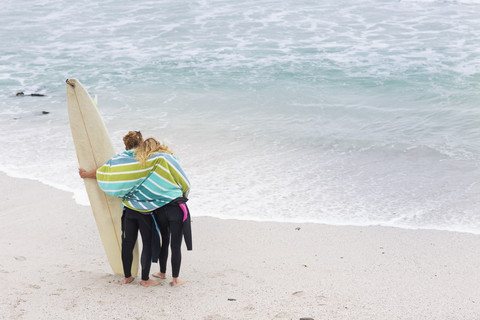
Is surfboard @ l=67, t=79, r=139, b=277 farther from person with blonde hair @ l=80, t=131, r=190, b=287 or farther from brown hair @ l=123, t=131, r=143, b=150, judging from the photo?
brown hair @ l=123, t=131, r=143, b=150

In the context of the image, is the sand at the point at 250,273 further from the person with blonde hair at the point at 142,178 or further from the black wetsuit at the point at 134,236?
the person with blonde hair at the point at 142,178

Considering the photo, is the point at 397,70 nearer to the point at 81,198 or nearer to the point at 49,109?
the point at 49,109

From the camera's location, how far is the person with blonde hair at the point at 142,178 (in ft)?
13.7

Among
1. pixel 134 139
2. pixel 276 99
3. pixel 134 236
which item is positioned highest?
pixel 134 139

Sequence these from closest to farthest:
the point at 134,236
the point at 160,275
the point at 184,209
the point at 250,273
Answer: the point at 184,209, the point at 134,236, the point at 160,275, the point at 250,273

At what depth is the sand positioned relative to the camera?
13.4ft

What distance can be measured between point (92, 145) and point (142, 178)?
2.26ft

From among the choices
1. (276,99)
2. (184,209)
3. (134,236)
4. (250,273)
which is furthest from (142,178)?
(276,99)

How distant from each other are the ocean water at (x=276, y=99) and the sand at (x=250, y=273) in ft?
1.52

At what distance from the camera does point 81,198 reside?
6.91 meters

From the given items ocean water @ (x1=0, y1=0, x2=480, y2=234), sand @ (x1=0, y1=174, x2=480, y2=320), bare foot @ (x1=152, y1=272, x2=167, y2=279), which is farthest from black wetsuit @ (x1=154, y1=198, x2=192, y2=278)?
ocean water @ (x1=0, y1=0, x2=480, y2=234)

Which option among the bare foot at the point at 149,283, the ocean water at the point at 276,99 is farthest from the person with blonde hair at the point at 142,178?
the ocean water at the point at 276,99

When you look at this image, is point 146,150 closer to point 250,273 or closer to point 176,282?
point 176,282

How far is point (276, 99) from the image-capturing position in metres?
12.1
